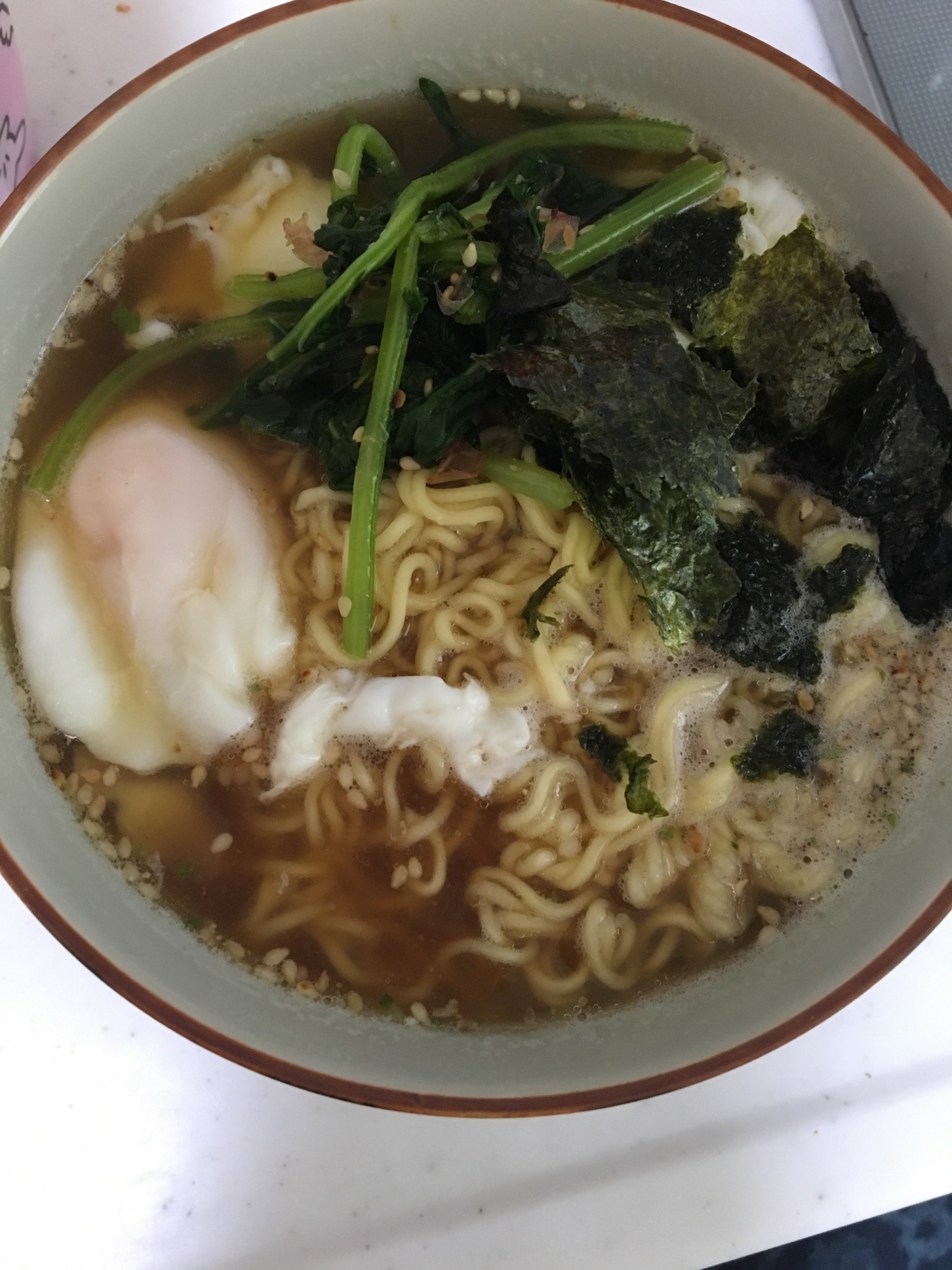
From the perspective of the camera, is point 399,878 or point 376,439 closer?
point 376,439

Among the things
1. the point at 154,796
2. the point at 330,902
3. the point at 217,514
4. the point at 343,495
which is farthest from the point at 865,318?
the point at 154,796

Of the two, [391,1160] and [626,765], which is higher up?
[626,765]

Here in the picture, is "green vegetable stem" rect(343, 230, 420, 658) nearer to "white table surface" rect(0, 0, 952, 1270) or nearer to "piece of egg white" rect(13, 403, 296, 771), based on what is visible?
"piece of egg white" rect(13, 403, 296, 771)

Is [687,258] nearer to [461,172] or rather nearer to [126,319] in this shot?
[461,172]

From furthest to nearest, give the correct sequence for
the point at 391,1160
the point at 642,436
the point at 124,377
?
the point at 124,377, the point at 391,1160, the point at 642,436

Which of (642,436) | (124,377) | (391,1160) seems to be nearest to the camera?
(642,436)

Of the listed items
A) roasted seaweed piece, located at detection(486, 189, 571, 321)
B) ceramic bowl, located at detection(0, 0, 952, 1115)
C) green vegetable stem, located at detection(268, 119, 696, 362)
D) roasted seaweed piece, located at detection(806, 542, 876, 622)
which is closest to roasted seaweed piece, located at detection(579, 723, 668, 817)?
ceramic bowl, located at detection(0, 0, 952, 1115)

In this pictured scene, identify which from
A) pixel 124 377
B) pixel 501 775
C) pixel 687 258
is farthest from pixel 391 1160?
pixel 687 258

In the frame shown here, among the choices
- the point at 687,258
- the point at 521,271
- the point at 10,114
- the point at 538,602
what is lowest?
the point at 538,602
